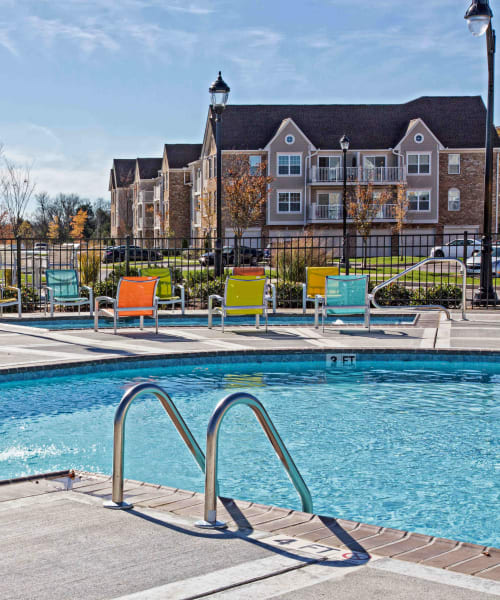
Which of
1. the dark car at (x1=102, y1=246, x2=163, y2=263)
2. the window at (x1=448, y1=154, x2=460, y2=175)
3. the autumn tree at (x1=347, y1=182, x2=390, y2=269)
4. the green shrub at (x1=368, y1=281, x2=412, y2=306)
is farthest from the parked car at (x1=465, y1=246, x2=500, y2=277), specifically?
the window at (x1=448, y1=154, x2=460, y2=175)

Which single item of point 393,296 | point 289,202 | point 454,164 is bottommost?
point 393,296

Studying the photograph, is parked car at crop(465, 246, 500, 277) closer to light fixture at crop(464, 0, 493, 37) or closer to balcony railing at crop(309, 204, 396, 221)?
light fixture at crop(464, 0, 493, 37)

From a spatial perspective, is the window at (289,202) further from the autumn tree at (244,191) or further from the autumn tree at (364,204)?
the autumn tree at (364,204)

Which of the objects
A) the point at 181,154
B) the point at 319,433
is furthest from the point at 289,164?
the point at 319,433

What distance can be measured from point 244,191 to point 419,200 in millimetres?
14407

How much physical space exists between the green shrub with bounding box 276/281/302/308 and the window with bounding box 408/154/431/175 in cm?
4060

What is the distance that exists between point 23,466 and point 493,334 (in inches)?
393

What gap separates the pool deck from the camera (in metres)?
3.40

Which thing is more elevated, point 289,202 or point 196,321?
point 289,202

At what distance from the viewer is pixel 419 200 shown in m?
57.9

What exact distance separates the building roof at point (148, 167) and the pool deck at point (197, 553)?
8515 centimetres

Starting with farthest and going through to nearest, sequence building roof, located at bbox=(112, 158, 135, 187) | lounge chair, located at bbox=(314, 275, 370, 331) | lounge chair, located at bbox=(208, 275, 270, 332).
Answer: building roof, located at bbox=(112, 158, 135, 187) < lounge chair, located at bbox=(314, 275, 370, 331) < lounge chair, located at bbox=(208, 275, 270, 332)

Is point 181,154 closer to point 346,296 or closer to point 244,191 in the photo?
point 244,191

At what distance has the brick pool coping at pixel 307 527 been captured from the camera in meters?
3.77
